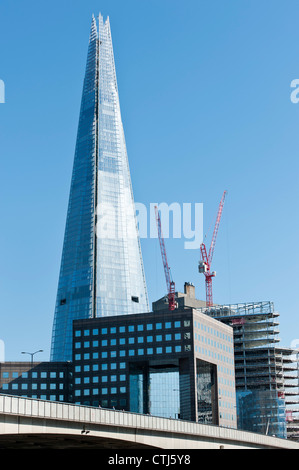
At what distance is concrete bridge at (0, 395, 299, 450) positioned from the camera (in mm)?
70375

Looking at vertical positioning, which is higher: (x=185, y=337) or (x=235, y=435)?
(x=185, y=337)

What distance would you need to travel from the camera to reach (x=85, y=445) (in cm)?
9206

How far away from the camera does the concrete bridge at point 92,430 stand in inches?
2771

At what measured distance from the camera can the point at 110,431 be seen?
84.6 metres

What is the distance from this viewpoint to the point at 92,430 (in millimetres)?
81688
